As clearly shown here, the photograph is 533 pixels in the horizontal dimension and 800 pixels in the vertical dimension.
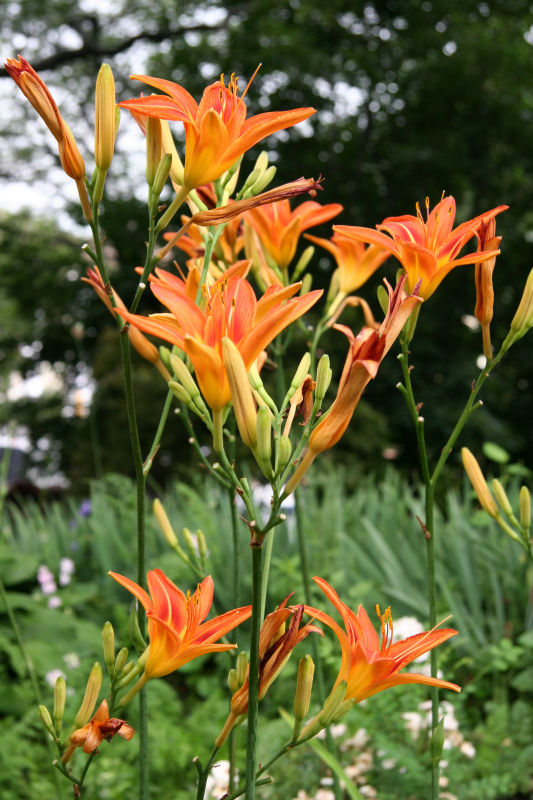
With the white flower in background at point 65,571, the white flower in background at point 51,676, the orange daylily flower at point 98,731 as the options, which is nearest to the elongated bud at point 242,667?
the orange daylily flower at point 98,731

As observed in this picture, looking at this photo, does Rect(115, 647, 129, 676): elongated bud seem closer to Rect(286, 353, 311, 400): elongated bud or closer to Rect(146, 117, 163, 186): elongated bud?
Rect(286, 353, 311, 400): elongated bud

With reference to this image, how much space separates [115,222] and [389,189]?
329 centimetres

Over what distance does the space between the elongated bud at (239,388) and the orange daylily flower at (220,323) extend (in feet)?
0.11

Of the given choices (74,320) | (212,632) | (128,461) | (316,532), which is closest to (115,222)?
(74,320)

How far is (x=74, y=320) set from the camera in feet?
32.9

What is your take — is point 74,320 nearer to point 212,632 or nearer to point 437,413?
point 437,413

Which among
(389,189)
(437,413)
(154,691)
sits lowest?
(437,413)

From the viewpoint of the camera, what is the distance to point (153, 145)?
0.77 metres

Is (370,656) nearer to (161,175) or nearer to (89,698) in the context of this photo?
(89,698)

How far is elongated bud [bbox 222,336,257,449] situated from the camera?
1.99 feet

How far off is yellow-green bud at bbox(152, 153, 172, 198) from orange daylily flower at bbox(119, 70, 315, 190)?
2cm

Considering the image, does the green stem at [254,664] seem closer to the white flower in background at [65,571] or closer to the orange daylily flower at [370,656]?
the orange daylily flower at [370,656]

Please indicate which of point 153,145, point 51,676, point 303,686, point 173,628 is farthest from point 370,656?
point 51,676

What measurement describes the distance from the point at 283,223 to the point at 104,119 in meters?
0.42
